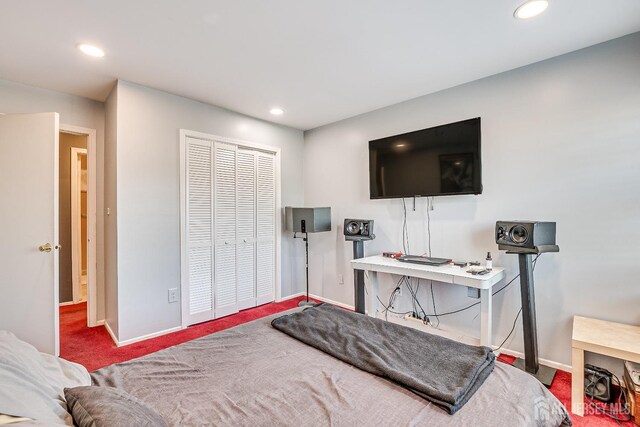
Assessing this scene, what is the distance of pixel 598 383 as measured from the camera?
1.98 m

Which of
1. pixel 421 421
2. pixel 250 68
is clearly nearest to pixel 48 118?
pixel 250 68

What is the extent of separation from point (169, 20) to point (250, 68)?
0.72 metres

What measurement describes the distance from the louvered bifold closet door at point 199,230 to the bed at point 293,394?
177cm

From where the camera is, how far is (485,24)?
192 cm

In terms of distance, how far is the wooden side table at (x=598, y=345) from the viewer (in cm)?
171

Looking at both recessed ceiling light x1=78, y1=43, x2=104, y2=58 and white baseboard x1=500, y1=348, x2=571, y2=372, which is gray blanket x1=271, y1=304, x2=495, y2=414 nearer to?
white baseboard x1=500, y1=348, x2=571, y2=372

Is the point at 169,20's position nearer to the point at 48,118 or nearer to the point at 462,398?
the point at 48,118

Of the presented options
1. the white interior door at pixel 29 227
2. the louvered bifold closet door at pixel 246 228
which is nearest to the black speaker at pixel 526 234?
the louvered bifold closet door at pixel 246 228

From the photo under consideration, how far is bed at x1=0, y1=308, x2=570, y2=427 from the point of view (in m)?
1.06

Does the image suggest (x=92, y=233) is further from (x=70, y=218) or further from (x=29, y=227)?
(x=70, y=218)

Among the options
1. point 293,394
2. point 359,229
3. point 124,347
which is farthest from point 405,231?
point 124,347

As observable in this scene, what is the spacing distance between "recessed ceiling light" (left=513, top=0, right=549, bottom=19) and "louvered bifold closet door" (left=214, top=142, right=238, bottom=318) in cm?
289

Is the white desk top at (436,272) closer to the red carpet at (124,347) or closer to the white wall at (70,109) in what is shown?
the red carpet at (124,347)

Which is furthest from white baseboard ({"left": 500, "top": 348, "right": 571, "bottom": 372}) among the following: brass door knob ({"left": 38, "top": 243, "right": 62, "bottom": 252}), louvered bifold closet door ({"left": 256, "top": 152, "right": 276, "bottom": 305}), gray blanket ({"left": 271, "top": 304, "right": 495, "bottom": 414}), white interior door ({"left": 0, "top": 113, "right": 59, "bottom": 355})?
brass door knob ({"left": 38, "top": 243, "right": 62, "bottom": 252})
